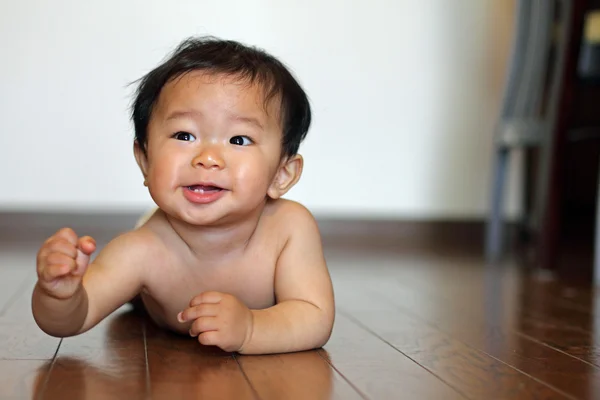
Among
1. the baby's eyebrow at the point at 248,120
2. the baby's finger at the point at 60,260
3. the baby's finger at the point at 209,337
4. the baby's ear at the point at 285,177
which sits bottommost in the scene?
the baby's finger at the point at 209,337

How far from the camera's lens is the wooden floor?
83 cm

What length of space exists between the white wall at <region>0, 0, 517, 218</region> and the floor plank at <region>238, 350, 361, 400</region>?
1.92 metres

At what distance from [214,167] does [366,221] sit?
199cm

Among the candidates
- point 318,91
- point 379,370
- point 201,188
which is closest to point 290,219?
point 201,188

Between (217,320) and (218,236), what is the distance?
17cm

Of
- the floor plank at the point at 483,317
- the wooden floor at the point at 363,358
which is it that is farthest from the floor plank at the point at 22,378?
the floor plank at the point at 483,317

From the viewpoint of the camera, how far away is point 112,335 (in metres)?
1.12

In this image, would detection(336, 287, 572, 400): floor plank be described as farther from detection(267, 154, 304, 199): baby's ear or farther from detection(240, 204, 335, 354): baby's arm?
detection(267, 154, 304, 199): baby's ear

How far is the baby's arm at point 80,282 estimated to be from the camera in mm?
868

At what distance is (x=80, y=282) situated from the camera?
3.03 ft

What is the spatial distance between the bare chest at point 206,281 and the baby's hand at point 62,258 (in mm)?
211

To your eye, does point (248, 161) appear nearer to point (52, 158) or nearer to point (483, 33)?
point (52, 158)

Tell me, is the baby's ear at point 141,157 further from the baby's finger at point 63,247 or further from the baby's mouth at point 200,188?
the baby's finger at point 63,247

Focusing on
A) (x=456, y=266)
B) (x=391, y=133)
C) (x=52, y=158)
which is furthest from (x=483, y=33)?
(x=52, y=158)
